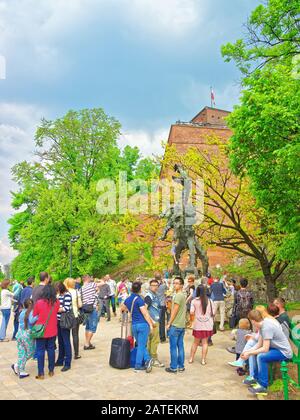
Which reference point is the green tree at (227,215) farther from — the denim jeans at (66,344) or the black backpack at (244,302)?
the denim jeans at (66,344)

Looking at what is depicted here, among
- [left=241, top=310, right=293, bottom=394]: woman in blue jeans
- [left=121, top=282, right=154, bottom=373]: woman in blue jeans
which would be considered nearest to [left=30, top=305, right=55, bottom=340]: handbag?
[left=121, top=282, right=154, bottom=373]: woman in blue jeans

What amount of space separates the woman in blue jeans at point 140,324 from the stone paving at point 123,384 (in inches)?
9.2

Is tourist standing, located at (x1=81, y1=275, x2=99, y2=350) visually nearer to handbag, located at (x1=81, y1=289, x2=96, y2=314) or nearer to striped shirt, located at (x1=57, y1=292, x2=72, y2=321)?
handbag, located at (x1=81, y1=289, x2=96, y2=314)

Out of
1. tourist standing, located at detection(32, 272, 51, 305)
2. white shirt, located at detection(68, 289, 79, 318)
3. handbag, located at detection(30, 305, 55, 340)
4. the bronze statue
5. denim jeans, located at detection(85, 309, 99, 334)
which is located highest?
the bronze statue

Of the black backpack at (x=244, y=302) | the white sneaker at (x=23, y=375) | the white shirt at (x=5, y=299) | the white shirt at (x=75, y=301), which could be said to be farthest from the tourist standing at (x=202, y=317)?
the white shirt at (x=5, y=299)

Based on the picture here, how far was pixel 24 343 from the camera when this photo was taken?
22.8 ft

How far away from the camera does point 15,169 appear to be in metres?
32.7

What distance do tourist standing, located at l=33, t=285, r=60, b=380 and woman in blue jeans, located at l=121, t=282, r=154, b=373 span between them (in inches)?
55.4

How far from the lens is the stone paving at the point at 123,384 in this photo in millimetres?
5764

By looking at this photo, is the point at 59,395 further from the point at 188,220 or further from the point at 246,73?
the point at 246,73

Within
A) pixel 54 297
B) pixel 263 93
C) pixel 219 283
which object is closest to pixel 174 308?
pixel 54 297

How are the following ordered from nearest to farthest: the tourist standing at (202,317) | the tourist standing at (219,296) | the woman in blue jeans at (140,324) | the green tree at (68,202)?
1. the woman in blue jeans at (140,324)
2. the tourist standing at (202,317)
3. the tourist standing at (219,296)
4. the green tree at (68,202)

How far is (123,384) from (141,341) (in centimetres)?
99

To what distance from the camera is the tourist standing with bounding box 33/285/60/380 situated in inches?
262
